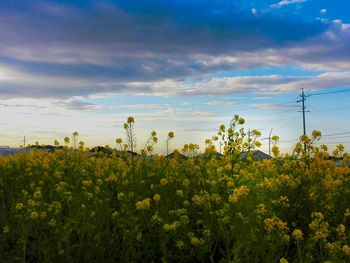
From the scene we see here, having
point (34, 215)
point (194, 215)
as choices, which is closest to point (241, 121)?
point (194, 215)

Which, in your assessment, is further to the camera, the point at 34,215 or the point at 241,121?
the point at 241,121

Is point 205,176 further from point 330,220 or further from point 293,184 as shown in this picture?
point 330,220

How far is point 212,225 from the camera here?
20.7 feet

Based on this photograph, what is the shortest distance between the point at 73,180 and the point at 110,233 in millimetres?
3726

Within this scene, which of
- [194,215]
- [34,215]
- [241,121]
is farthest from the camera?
[241,121]

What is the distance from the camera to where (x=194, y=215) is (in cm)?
679

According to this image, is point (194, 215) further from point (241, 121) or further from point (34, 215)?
point (241, 121)

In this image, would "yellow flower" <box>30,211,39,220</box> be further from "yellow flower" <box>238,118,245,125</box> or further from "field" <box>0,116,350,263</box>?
"yellow flower" <box>238,118,245,125</box>

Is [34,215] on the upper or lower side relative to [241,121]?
lower

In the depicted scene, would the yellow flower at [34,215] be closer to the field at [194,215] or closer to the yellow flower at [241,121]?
the field at [194,215]

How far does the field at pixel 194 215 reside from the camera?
563 centimetres

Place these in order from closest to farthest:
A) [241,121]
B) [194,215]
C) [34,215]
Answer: [34,215], [194,215], [241,121]

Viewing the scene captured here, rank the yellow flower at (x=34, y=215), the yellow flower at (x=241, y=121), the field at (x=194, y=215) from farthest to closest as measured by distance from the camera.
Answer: the yellow flower at (x=241, y=121)
the yellow flower at (x=34, y=215)
the field at (x=194, y=215)

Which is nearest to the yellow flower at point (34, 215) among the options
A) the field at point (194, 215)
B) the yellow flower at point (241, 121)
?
the field at point (194, 215)
